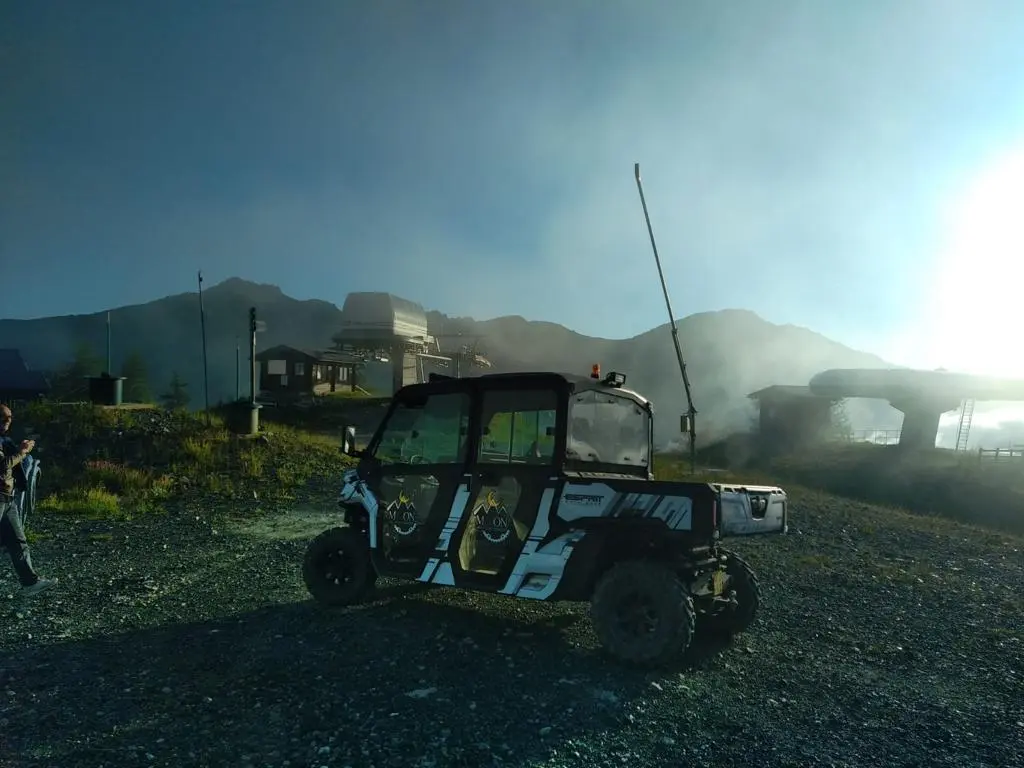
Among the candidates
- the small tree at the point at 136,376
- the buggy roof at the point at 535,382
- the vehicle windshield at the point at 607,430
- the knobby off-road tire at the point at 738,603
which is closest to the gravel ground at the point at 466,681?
the knobby off-road tire at the point at 738,603

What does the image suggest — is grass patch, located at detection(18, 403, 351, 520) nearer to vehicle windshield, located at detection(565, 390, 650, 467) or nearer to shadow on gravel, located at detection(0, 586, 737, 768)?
shadow on gravel, located at detection(0, 586, 737, 768)

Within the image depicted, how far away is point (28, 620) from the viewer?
6.88 m

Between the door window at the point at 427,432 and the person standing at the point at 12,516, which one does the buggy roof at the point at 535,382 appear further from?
the person standing at the point at 12,516

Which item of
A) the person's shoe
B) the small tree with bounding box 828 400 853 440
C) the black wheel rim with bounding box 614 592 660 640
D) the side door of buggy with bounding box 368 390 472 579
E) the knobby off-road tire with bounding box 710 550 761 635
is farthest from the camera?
the small tree with bounding box 828 400 853 440

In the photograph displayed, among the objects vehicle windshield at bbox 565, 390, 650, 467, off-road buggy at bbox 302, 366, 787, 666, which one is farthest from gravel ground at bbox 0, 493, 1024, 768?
vehicle windshield at bbox 565, 390, 650, 467

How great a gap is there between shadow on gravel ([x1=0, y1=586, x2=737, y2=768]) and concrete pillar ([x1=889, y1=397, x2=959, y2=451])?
45105 mm

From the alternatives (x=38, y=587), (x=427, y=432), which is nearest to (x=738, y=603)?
(x=427, y=432)

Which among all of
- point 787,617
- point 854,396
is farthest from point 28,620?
point 854,396

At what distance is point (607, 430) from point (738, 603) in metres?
2.12

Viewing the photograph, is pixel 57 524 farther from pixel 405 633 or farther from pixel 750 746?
pixel 750 746

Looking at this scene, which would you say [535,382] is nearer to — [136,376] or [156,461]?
[156,461]

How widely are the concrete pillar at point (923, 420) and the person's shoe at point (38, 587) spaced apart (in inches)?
1857

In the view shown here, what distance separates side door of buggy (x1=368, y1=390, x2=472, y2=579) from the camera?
6852 mm

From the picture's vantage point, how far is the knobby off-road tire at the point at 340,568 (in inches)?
291
